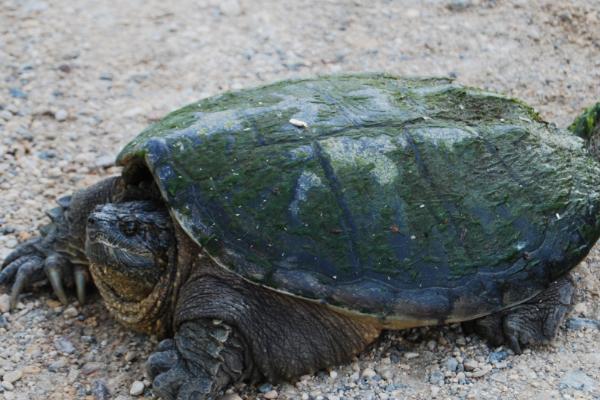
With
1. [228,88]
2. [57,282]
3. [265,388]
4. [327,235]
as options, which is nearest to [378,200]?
[327,235]

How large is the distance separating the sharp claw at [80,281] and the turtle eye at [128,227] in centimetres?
70

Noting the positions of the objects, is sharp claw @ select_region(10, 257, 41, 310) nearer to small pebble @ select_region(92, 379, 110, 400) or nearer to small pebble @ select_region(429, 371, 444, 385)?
small pebble @ select_region(92, 379, 110, 400)

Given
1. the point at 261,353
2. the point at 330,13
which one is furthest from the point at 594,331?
the point at 330,13

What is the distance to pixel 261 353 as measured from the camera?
3.25m

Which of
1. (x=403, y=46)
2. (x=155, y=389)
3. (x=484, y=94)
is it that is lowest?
(x=155, y=389)

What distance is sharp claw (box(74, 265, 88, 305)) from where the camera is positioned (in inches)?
152

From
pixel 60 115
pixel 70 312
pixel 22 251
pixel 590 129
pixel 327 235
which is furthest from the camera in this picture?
pixel 60 115

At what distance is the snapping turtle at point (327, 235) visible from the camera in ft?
10.4

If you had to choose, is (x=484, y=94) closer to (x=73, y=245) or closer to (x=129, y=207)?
(x=129, y=207)

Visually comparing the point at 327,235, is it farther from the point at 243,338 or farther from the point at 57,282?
the point at 57,282

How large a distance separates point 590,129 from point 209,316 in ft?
7.93

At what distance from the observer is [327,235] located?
10.5 ft

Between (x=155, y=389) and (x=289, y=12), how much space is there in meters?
4.02

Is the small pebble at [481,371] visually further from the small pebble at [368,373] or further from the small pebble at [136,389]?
the small pebble at [136,389]
